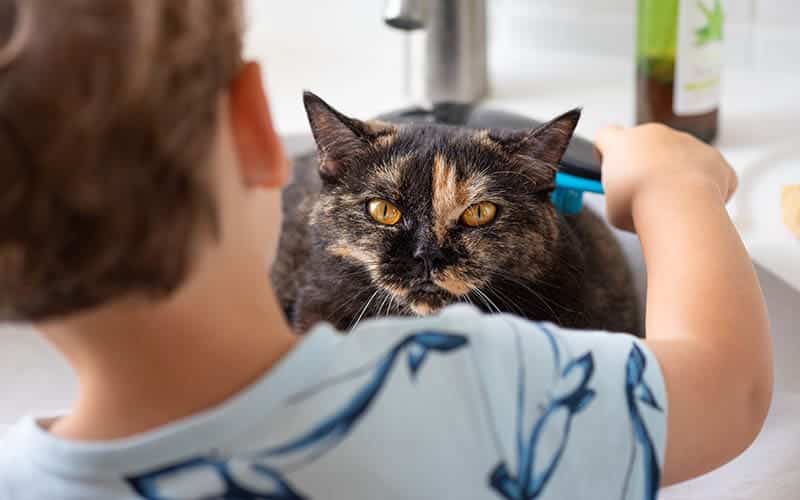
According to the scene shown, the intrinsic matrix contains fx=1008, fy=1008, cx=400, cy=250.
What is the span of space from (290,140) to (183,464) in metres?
0.89

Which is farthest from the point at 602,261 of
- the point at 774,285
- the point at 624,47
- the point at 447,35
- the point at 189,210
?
the point at 189,210

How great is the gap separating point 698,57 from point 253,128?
0.85 m

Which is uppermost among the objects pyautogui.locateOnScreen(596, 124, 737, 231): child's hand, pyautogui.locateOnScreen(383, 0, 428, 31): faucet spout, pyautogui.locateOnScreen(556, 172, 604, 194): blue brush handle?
pyautogui.locateOnScreen(383, 0, 428, 31): faucet spout

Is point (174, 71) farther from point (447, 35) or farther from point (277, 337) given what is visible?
point (447, 35)

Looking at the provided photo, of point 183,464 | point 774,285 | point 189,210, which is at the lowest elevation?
point 774,285

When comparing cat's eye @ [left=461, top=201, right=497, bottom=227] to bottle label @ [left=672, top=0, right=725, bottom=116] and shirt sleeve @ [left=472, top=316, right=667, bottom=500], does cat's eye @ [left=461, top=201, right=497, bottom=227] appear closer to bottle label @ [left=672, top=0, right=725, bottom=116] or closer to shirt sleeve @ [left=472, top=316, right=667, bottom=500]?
shirt sleeve @ [left=472, top=316, right=667, bottom=500]

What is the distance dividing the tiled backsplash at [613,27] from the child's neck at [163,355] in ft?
3.73

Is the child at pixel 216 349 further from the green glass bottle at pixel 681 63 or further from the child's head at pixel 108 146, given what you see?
the green glass bottle at pixel 681 63

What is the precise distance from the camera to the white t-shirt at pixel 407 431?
52 centimetres

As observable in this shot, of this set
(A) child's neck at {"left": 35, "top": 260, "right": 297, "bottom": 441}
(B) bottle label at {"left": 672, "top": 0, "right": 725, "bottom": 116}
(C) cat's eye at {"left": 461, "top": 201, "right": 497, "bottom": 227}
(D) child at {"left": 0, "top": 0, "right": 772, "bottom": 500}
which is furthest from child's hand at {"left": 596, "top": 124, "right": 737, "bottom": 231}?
(A) child's neck at {"left": 35, "top": 260, "right": 297, "bottom": 441}

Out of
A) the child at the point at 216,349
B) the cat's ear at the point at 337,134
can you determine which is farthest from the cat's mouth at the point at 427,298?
the child at the point at 216,349

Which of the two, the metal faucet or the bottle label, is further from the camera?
the metal faucet

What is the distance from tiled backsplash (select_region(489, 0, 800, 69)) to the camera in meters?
1.47

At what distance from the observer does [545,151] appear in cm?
94
